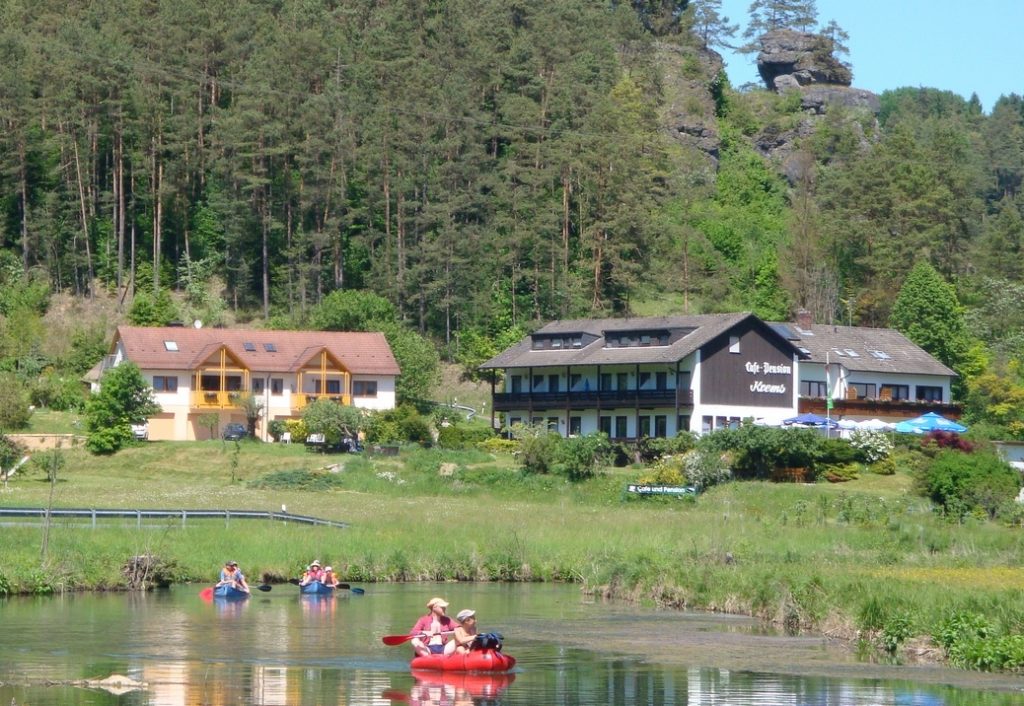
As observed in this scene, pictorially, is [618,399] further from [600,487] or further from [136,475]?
[136,475]

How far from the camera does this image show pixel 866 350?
286 ft

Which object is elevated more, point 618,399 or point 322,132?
point 322,132

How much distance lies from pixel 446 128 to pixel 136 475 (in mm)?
39804

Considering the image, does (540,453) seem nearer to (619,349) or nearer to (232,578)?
(619,349)

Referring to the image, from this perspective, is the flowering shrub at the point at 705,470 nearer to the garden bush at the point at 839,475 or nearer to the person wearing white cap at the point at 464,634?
the garden bush at the point at 839,475

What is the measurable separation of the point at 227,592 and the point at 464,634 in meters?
11.7

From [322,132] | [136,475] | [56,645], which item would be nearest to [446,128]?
[322,132]

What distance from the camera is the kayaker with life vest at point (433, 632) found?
30.6 meters

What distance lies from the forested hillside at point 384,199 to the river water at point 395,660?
5470 centimetres

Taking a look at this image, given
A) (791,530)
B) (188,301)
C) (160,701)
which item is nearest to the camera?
(160,701)

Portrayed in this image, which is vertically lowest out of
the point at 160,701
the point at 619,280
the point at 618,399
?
the point at 160,701

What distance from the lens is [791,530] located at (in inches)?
1976

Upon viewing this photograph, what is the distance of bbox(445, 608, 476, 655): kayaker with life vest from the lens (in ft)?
98.8

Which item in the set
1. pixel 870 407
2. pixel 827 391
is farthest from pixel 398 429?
pixel 870 407
